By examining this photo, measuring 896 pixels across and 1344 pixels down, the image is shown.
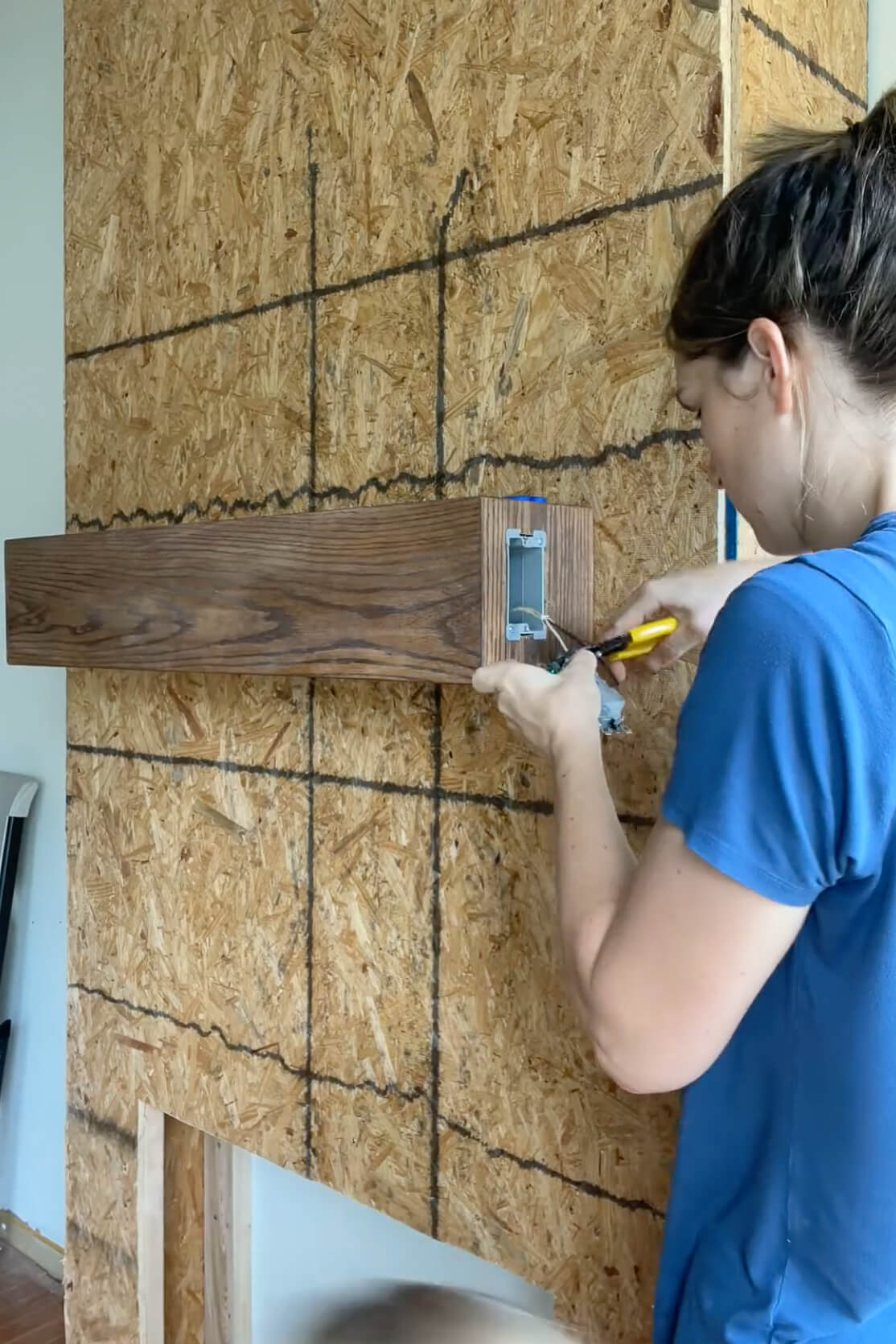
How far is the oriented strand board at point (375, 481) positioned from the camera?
1.21 m

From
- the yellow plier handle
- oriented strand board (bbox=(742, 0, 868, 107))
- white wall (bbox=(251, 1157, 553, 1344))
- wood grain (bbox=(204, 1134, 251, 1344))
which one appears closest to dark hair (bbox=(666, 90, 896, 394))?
the yellow plier handle

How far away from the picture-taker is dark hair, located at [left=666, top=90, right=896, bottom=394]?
0.75 metres

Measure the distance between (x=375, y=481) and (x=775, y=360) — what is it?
0.76 meters

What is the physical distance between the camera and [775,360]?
79 cm

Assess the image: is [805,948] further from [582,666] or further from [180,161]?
[180,161]

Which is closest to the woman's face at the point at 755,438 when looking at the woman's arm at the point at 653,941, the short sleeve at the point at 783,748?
the short sleeve at the point at 783,748

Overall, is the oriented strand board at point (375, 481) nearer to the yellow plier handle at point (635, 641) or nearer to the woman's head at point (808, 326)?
the yellow plier handle at point (635, 641)

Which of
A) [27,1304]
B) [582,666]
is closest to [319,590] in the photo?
[582,666]

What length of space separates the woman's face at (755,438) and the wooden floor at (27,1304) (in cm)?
229

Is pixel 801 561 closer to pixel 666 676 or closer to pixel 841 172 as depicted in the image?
pixel 841 172

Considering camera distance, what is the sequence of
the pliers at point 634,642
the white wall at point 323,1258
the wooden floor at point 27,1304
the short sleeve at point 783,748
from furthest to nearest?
the wooden floor at point 27,1304 → the white wall at point 323,1258 → the pliers at point 634,642 → the short sleeve at point 783,748

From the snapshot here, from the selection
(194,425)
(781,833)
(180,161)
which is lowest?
(781,833)

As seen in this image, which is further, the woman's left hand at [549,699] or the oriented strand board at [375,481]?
the oriented strand board at [375,481]

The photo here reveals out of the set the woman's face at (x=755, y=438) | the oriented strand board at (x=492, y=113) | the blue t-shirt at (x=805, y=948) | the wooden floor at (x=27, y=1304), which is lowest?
the wooden floor at (x=27, y=1304)
